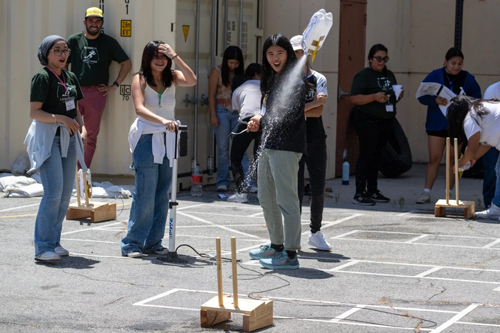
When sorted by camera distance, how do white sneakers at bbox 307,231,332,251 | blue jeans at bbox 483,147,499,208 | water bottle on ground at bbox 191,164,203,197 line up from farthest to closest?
water bottle on ground at bbox 191,164,203,197, blue jeans at bbox 483,147,499,208, white sneakers at bbox 307,231,332,251

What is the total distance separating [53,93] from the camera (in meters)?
7.18

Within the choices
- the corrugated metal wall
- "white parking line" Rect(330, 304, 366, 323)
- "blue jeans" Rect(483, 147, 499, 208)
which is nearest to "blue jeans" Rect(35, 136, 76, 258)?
"white parking line" Rect(330, 304, 366, 323)

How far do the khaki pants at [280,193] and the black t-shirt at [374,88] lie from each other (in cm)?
393

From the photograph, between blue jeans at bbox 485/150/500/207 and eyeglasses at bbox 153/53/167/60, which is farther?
blue jeans at bbox 485/150/500/207

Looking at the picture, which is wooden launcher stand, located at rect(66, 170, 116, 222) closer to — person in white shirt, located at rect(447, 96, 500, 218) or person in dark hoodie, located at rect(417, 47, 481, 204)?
person in white shirt, located at rect(447, 96, 500, 218)

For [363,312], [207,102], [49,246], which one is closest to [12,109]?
[207,102]

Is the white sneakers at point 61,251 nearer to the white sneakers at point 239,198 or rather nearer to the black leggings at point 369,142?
the white sneakers at point 239,198

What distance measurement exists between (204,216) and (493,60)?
277 inches

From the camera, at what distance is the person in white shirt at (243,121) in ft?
35.0

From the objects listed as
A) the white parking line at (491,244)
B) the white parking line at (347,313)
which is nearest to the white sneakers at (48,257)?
the white parking line at (347,313)

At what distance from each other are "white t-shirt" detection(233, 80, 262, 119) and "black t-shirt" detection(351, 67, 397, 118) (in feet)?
4.02

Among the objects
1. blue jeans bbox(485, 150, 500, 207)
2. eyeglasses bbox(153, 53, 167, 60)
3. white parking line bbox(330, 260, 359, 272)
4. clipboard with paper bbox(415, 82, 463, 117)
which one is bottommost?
white parking line bbox(330, 260, 359, 272)

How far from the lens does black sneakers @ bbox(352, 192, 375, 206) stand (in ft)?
35.3

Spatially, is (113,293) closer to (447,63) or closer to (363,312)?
(363,312)
